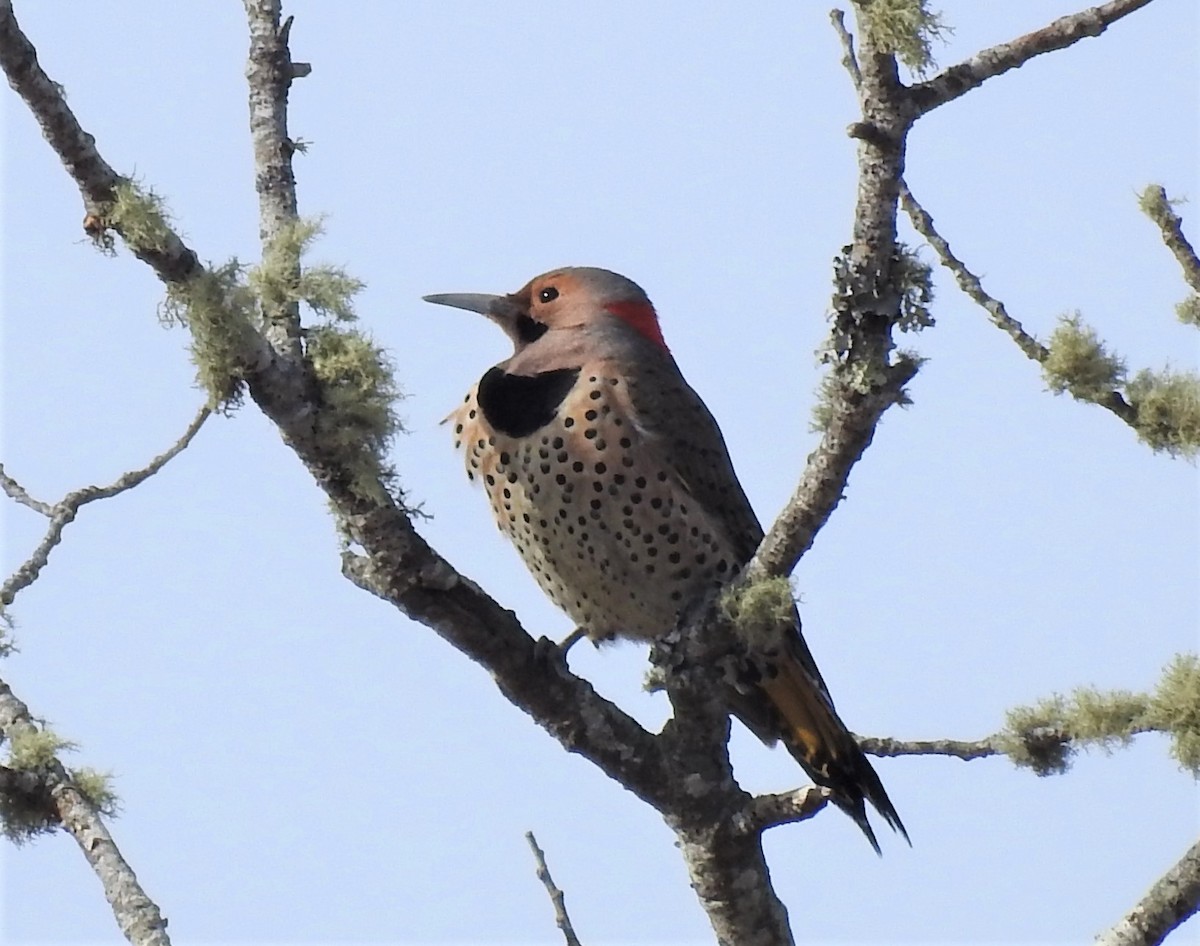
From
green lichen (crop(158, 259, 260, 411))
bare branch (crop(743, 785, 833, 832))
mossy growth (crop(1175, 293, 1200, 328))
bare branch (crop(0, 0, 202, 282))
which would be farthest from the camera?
bare branch (crop(743, 785, 833, 832))

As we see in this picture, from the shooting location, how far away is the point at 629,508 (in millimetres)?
4531

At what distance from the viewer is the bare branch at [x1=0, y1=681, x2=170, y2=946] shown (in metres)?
2.84

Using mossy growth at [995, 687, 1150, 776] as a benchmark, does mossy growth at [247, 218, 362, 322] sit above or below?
above

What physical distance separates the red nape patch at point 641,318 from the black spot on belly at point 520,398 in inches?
22.3

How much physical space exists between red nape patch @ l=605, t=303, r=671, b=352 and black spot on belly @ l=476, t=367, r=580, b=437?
1.86 ft

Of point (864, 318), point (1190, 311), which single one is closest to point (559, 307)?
point (864, 318)

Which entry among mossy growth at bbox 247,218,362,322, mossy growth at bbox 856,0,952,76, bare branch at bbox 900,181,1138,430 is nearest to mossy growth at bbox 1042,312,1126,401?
bare branch at bbox 900,181,1138,430

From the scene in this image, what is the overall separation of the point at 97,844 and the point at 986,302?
1.90m

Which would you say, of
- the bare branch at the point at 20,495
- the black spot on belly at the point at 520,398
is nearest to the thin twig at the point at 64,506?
the bare branch at the point at 20,495

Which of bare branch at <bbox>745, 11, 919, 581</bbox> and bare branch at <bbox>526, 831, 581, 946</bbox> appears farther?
bare branch at <bbox>526, 831, 581, 946</bbox>

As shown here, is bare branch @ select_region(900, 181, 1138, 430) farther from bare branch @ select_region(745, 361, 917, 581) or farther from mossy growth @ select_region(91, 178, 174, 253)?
mossy growth @ select_region(91, 178, 174, 253)

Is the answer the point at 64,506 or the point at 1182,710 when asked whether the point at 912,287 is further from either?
the point at 64,506

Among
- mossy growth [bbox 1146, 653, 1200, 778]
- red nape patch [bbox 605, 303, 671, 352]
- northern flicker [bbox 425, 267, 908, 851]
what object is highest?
red nape patch [bbox 605, 303, 671, 352]

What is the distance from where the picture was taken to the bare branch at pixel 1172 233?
3.08 meters
